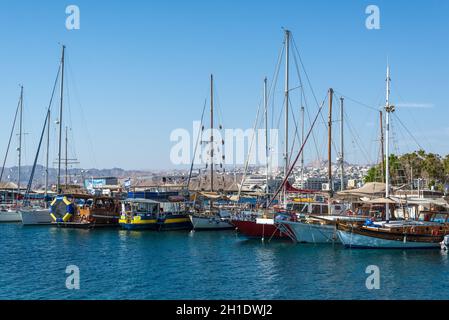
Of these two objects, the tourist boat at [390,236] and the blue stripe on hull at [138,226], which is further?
the blue stripe on hull at [138,226]

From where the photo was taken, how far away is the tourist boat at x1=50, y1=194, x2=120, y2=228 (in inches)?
2500

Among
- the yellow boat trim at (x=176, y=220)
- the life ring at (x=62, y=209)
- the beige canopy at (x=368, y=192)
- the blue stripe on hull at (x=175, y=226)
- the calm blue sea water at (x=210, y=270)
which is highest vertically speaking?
the beige canopy at (x=368, y=192)

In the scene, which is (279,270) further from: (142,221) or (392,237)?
(142,221)

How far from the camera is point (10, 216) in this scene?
7588 cm

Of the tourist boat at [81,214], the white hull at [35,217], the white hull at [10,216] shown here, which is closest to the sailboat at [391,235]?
the tourist boat at [81,214]

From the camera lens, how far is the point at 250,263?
38031mm

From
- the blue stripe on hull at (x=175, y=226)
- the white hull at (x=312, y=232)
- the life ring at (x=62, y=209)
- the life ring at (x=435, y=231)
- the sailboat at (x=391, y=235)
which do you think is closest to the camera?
the sailboat at (x=391, y=235)

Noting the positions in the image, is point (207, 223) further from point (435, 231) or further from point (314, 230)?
point (435, 231)

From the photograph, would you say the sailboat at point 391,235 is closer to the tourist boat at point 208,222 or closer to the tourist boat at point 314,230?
the tourist boat at point 314,230

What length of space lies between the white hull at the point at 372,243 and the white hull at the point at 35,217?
4125 centimetres

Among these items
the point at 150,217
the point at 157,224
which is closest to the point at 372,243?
the point at 157,224

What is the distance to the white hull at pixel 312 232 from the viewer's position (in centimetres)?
4625

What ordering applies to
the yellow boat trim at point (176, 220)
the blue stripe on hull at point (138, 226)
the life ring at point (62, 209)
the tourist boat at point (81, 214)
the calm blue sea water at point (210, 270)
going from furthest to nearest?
the life ring at point (62, 209) < the tourist boat at point (81, 214) < the yellow boat trim at point (176, 220) < the blue stripe on hull at point (138, 226) < the calm blue sea water at point (210, 270)

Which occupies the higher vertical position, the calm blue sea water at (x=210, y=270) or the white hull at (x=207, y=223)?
the white hull at (x=207, y=223)
